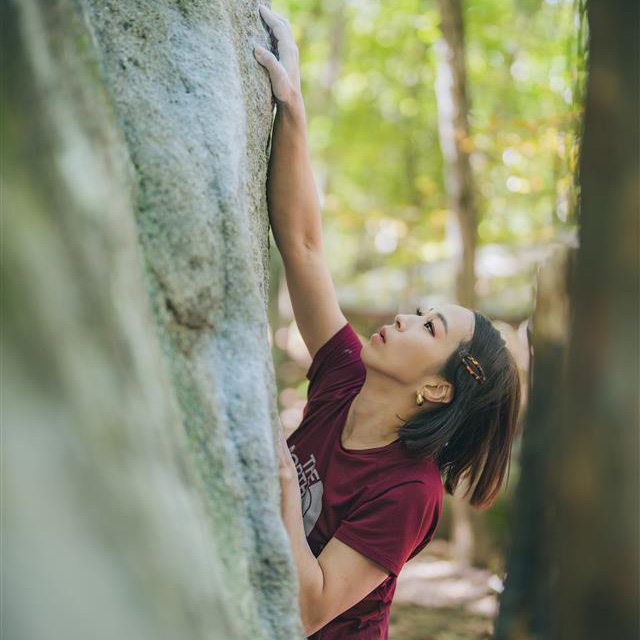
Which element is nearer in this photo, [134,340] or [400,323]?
[134,340]

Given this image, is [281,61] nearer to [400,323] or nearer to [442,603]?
[400,323]

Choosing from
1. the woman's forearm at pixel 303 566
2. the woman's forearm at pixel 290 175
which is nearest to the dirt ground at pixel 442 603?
the woman's forearm at pixel 303 566

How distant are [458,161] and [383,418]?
5273 mm

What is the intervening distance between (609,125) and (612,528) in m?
0.70

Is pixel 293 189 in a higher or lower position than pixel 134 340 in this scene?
lower

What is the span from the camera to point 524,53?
37.7 feet

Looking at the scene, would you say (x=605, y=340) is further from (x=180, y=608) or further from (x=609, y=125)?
(x=180, y=608)

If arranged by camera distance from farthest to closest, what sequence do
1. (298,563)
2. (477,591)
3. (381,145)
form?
(381,145) < (477,591) < (298,563)

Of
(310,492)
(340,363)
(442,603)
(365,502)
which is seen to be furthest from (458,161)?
(365,502)

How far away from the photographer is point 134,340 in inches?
55.4

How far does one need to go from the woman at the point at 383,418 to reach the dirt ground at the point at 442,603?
4.54m

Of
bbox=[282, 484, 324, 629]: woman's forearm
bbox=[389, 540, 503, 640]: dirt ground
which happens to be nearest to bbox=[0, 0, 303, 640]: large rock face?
bbox=[282, 484, 324, 629]: woman's forearm

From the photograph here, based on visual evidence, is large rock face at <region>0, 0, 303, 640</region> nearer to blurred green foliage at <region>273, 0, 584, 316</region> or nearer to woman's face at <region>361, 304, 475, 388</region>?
woman's face at <region>361, 304, 475, 388</region>

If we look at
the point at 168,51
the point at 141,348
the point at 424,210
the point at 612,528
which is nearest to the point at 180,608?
the point at 141,348
